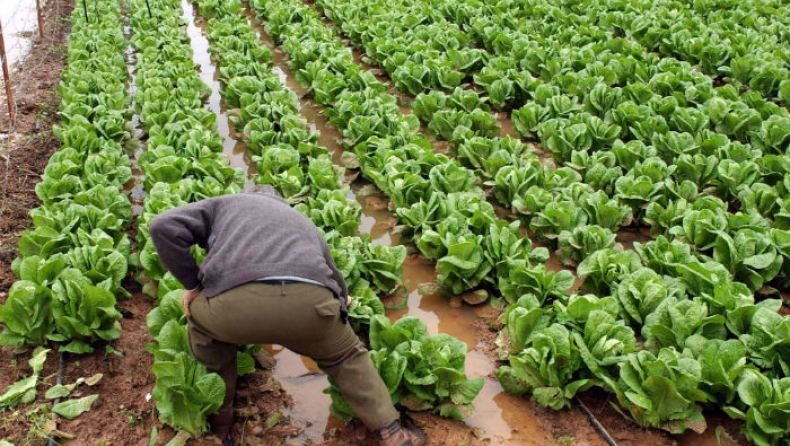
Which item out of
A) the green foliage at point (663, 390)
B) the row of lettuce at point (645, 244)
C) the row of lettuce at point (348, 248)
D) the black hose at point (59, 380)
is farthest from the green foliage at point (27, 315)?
the green foliage at point (663, 390)

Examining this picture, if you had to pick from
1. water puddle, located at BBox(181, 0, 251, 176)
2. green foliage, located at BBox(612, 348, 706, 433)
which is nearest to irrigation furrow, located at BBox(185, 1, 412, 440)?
water puddle, located at BBox(181, 0, 251, 176)

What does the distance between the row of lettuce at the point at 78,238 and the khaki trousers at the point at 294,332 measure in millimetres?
1140

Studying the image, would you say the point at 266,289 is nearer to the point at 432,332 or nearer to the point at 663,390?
the point at 432,332

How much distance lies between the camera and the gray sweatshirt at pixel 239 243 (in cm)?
313

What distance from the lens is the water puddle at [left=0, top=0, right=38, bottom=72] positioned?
10.1 m

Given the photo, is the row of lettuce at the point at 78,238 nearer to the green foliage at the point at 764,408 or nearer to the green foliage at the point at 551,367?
the green foliage at the point at 551,367

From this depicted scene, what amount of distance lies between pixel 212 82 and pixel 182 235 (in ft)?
21.4

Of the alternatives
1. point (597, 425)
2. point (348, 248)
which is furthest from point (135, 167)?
point (597, 425)

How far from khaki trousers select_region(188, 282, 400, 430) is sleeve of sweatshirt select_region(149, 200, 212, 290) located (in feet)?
0.51

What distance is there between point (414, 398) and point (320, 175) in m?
2.51

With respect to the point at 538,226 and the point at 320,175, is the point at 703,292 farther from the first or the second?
the point at 320,175

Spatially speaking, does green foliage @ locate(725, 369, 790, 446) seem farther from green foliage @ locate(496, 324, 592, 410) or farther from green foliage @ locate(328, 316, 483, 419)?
green foliage @ locate(328, 316, 483, 419)

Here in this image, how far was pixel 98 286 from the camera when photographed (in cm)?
424

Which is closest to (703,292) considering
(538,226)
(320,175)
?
(538,226)
